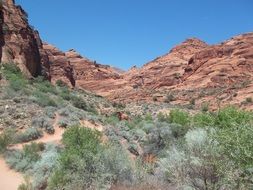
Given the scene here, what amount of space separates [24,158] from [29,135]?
4.45m

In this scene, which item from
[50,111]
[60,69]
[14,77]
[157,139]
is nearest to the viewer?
[157,139]

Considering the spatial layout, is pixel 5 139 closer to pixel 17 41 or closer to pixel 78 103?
pixel 78 103

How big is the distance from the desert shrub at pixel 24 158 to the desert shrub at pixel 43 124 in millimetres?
4596

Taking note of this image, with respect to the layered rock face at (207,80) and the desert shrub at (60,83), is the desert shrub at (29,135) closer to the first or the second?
the desert shrub at (60,83)

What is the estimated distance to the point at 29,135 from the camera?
2283 cm

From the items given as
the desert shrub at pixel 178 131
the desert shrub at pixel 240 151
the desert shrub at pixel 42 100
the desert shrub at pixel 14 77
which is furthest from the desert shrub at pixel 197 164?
the desert shrub at pixel 14 77

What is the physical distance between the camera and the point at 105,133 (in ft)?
85.5

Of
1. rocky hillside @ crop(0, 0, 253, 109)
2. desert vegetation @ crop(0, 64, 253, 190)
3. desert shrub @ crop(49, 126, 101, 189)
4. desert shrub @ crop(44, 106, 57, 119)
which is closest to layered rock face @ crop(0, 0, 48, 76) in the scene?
rocky hillside @ crop(0, 0, 253, 109)

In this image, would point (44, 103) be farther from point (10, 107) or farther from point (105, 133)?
point (105, 133)

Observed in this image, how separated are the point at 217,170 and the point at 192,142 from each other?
1.46 m

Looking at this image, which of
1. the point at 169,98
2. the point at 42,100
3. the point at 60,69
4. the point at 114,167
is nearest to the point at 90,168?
the point at 114,167

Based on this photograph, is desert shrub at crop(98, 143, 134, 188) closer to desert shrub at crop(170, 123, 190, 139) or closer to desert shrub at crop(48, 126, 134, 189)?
desert shrub at crop(48, 126, 134, 189)

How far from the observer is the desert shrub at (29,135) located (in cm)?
2222

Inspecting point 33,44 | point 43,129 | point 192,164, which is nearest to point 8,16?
point 33,44
